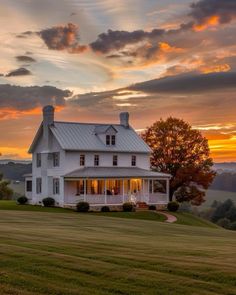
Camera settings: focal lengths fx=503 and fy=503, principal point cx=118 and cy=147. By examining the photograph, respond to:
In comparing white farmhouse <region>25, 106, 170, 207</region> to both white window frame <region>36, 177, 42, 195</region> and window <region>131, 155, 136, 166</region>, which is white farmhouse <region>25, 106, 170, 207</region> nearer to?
white window frame <region>36, 177, 42, 195</region>

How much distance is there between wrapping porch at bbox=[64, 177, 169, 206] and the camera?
55.5m

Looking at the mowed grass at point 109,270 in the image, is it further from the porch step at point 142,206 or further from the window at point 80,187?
the porch step at point 142,206

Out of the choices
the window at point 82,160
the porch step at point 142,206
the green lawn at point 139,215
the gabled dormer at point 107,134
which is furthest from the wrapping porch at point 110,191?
the gabled dormer at point 107,134

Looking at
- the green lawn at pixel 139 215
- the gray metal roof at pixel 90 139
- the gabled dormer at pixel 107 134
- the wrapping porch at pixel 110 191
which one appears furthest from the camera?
the gabled dormer at pixel 107 134

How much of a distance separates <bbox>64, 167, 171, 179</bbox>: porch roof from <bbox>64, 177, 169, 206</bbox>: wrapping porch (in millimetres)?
679

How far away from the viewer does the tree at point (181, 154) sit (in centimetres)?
6750

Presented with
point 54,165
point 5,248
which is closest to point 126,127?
point 54,165

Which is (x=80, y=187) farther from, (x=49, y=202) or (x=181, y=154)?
(x=181, y=154)

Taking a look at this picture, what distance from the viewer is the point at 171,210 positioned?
58.8 metres

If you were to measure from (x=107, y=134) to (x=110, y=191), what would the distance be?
7093 millimetres

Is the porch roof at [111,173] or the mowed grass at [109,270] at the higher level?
the porch roof at [111,173]

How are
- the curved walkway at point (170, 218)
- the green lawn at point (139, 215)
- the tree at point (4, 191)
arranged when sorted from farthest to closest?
the tree at point (4, 191), the green lawn at point (139, 215), the curved walkway at point (170, 218)

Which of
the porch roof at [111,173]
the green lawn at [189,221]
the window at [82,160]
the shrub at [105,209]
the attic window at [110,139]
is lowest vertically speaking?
the green lawn at [189,221]

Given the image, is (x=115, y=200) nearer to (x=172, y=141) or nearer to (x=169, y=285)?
(x=172, y=141)
